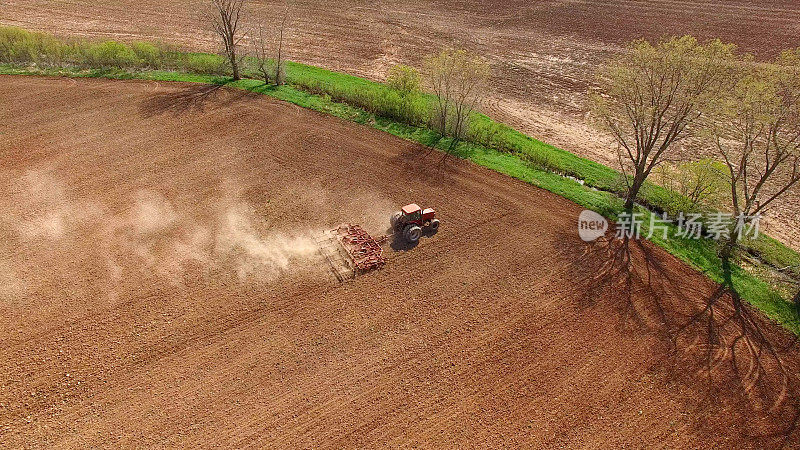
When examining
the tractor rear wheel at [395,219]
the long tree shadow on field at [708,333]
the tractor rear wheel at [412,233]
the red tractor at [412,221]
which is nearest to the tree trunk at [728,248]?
the long tree shadow on field at [708,333]

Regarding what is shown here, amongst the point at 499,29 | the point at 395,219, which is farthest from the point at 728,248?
the point at 499,29

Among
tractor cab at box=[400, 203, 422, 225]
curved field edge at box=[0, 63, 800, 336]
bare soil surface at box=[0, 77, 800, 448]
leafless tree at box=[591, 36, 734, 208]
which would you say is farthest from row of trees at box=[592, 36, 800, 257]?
tractor cab at box=[400, 203, 422, 225]

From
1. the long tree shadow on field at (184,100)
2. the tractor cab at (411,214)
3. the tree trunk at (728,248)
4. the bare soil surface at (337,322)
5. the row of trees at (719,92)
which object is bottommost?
the bare soil surface at (337,322)

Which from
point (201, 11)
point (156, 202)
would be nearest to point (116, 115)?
point (156, 202)

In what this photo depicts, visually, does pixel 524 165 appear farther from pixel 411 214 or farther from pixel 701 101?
pixel 411 214

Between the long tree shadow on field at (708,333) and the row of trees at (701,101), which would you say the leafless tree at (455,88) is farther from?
the long tree shadow on field at (708,333)

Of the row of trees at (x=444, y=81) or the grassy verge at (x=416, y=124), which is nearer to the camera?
the grassy verge at (x=416, y=124)

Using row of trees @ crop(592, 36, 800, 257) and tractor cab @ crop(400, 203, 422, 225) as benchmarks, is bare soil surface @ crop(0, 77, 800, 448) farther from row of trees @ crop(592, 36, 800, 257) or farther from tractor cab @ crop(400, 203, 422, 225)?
row of trees @ crop(592, 36, 800, 257)

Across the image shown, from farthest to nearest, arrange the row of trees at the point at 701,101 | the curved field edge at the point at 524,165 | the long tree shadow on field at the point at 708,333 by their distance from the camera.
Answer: the curved field edge at the point at 524,165 < the row of trees at the point at 701,101 < the long tree shadow on field at the point at 708,333
